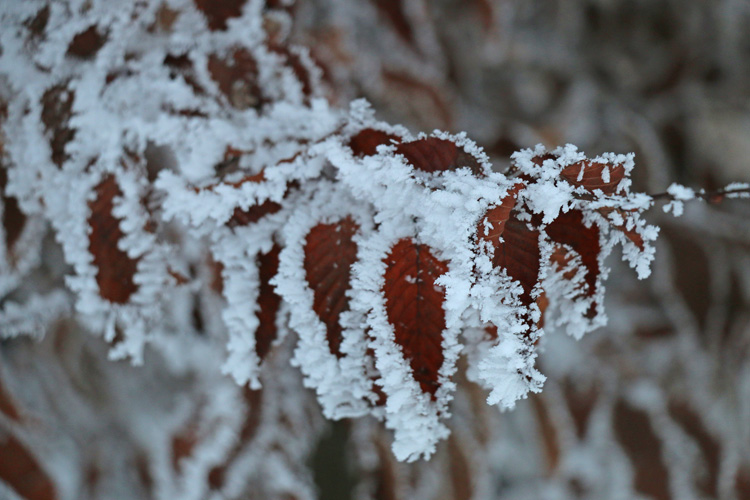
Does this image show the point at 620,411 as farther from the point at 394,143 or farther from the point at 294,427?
the point at 394,143

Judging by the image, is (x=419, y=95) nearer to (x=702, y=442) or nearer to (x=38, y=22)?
(x=38, y=22)

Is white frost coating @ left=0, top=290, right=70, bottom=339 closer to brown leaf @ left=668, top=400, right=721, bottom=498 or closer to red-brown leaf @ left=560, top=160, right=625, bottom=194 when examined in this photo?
red-brown leaf @ left=560, top=160, right=625, bottom=194

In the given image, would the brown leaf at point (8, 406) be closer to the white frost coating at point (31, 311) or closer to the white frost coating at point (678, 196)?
the white frost coating at point (31, 311)

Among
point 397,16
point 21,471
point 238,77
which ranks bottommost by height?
point 21,471

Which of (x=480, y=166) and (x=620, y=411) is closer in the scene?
(x=480, y=166)

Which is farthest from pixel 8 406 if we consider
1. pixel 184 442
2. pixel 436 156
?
pixel 436 156

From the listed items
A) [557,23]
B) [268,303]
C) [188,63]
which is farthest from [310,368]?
[557,23]
